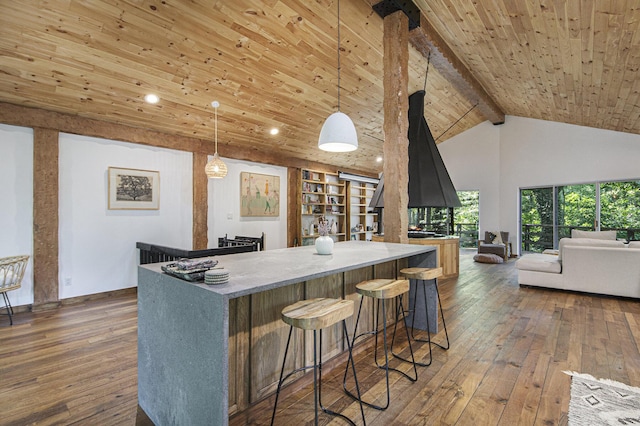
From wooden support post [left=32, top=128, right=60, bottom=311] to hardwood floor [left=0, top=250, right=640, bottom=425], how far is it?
31 centimetres

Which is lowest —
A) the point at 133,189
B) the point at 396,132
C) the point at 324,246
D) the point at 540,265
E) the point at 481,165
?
the point at 540,265

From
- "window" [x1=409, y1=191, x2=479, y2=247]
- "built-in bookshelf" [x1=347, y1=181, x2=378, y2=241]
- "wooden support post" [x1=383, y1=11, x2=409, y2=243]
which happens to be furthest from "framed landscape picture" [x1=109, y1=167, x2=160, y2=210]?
"window" [x1=409, y1=191, x2=479, y2=247]

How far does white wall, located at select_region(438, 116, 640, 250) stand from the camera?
7.51 metres

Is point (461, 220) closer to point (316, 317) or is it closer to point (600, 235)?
point (600, 235)

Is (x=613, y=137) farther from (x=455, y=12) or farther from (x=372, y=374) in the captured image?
(x=372, y=374)

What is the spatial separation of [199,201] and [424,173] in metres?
3.98

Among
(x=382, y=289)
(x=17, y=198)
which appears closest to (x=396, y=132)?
(x=382, y=289)

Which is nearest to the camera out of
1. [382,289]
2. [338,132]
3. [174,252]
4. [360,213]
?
[382,289]

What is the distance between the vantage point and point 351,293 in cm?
281

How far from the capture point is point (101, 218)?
4.64 m

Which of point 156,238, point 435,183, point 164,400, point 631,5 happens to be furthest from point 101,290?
point 631,5

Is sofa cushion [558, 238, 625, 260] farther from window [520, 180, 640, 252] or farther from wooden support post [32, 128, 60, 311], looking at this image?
wooden support post [32, 128, 60, 311]

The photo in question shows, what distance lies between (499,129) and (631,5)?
6899mm

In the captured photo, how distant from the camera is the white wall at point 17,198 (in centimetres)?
387
